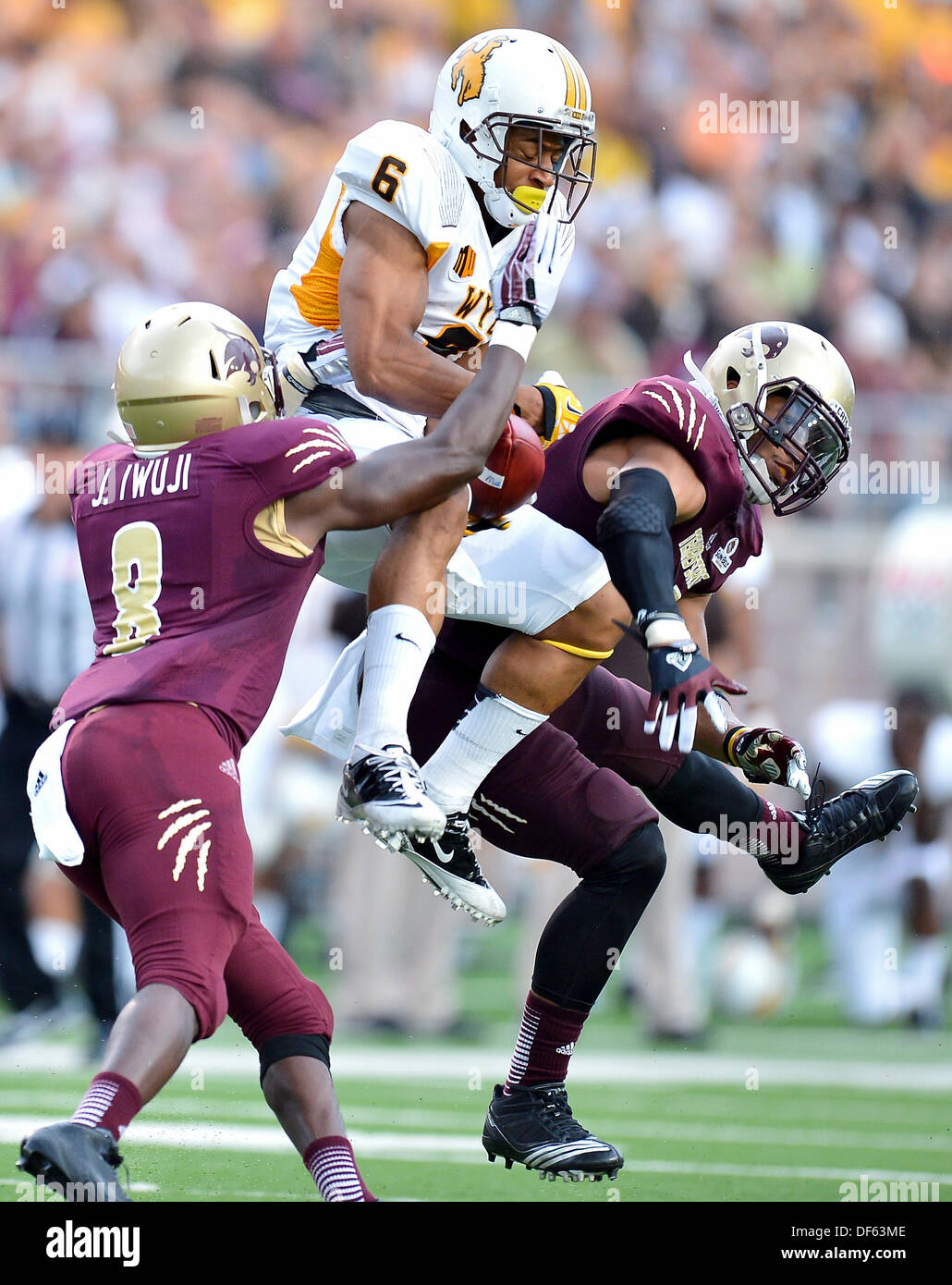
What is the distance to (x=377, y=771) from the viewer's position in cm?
420

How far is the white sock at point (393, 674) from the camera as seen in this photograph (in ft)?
14.2

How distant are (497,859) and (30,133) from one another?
542 centimetres

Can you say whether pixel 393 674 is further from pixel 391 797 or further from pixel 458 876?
pixel 458 876

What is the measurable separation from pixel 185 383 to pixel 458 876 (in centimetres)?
129

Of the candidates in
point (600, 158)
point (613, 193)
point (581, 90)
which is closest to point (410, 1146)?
point (581, 90)

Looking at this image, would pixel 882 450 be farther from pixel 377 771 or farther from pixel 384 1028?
pixel 377 771

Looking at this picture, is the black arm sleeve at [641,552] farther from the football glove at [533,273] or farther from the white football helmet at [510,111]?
the white football helmet at [510,111]

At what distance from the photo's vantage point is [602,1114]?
264 inches

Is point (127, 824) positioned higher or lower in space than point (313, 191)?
lower

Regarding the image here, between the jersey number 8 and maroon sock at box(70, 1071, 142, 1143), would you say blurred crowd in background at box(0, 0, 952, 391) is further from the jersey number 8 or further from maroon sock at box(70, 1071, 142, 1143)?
maroon sock at box(70, 1071, 142, 1143)

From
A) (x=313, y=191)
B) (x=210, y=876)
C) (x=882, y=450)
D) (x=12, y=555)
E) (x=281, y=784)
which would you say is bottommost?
(x=210, y=876)

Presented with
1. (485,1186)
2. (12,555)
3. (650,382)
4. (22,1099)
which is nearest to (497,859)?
(12,555)

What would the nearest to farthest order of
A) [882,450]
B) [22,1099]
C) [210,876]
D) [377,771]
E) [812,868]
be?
[210,876], [377,771], [812,868], [22,1099], [882,450]

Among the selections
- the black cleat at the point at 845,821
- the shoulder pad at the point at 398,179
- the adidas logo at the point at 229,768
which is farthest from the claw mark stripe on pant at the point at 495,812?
the shoulder pad at the point at 398,179
